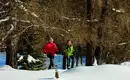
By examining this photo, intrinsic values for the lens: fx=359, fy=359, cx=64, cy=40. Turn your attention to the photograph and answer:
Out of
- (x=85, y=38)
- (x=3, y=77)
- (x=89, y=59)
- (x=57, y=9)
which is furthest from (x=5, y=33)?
(x=3, y=77)

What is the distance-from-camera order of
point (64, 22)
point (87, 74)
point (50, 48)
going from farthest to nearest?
point (64, 22), point (50, 48), point (87, 74)

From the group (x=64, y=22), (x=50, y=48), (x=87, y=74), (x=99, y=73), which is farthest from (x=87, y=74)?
(x=64, y=22)

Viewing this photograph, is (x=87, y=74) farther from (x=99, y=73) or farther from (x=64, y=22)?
(x=64, y=22)

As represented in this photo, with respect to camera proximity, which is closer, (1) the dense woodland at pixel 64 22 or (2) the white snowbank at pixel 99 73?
(2) the white snowbank at pixel 99 73

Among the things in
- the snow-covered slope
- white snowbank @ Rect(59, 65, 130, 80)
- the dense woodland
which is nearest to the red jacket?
the dense woodland

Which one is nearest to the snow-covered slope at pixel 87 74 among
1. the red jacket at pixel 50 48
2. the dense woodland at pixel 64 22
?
the red jacket at pixel 50 48

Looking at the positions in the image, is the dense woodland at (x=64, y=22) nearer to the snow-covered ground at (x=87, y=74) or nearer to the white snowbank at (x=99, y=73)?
the snow-covered ground at (x=87, y=74)

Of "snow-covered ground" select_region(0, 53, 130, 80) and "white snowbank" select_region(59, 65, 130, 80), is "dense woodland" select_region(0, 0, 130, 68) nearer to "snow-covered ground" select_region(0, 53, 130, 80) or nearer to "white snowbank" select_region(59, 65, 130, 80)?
"snow-covered ground" select_region(0, 53, 130, 80)

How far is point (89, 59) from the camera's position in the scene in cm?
2244

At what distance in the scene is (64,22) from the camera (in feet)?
67.3

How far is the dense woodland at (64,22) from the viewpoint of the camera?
59.3ft

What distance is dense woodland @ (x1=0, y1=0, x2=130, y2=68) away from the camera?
1808 centimetres

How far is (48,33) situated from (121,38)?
25.8ft

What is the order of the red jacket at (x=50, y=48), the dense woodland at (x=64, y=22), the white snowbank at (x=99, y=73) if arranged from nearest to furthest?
the white snowbank at (x=99, y=73) < the red jacket at (x=50, y=48) < the dense woodland at (x=64, y=22)
